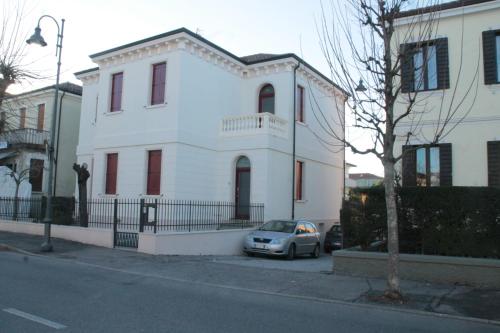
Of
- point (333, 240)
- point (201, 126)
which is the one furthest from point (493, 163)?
point (201, 126)

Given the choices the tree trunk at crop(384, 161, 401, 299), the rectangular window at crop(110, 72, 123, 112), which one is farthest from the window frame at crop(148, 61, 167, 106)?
the tree trunk at crop(384, 161, 401, 299)

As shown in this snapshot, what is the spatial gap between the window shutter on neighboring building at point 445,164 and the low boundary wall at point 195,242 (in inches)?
322

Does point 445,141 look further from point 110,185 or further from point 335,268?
point 110,185

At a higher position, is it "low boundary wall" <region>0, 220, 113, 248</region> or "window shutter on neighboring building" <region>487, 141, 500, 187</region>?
"window shutter on neighboring building" <region>487, 141, 500, 187</region>

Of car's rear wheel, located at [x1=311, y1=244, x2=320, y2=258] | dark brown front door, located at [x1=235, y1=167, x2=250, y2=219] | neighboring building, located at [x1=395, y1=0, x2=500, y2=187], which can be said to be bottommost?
car's rear wheel, located at [x1=311, y1=244, x2=320, y2=258]

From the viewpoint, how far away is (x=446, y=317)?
25.4 feet

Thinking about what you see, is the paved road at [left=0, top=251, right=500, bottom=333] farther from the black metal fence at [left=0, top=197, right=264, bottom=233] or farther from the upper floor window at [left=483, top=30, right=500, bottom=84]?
the upper floor window at [left=483, top=30, right=500, bottom=84]

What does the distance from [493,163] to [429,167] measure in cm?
181

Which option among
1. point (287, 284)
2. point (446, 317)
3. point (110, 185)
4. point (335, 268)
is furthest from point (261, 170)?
point (446, 317)

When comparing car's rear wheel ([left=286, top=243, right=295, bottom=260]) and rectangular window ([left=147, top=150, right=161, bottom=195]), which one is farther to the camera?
rectangular window ([left=147, top=150, right=161, bottom=195])

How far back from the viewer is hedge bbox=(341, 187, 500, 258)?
10742mm

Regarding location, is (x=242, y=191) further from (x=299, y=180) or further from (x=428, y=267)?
(x=428, y=267)

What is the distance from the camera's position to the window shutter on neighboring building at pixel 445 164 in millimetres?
14017

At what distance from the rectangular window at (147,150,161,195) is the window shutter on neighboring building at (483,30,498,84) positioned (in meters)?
13.8
